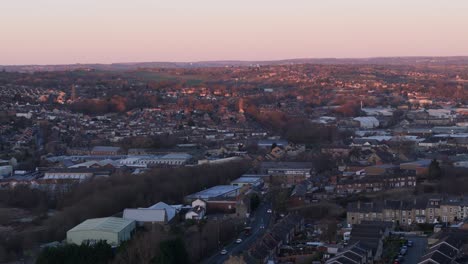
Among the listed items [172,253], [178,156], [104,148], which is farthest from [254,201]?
[104,148]

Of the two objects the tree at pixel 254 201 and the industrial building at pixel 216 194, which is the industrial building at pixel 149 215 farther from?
the tree at pixel 254 201

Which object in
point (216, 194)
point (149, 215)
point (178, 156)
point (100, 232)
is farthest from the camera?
point (178, 156)

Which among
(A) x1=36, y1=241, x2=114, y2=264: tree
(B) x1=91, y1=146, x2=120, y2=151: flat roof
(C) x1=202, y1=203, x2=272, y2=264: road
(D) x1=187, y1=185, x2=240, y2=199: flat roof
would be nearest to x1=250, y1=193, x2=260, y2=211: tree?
(C) x1=202, y1=203, x2=272, y2=264: road

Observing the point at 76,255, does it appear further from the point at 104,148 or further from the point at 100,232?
the point at 104,148

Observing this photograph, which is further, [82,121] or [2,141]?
[82,121]

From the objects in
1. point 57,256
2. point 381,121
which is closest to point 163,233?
point 57,256

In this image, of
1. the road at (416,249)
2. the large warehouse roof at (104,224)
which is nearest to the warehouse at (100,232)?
the large warehouse roof at (104,224)

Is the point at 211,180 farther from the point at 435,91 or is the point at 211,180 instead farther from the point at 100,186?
the point at 435,91

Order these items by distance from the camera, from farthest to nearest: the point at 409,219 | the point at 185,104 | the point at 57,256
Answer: the point at 185,104
the point at 409,219
the point at 57,256
